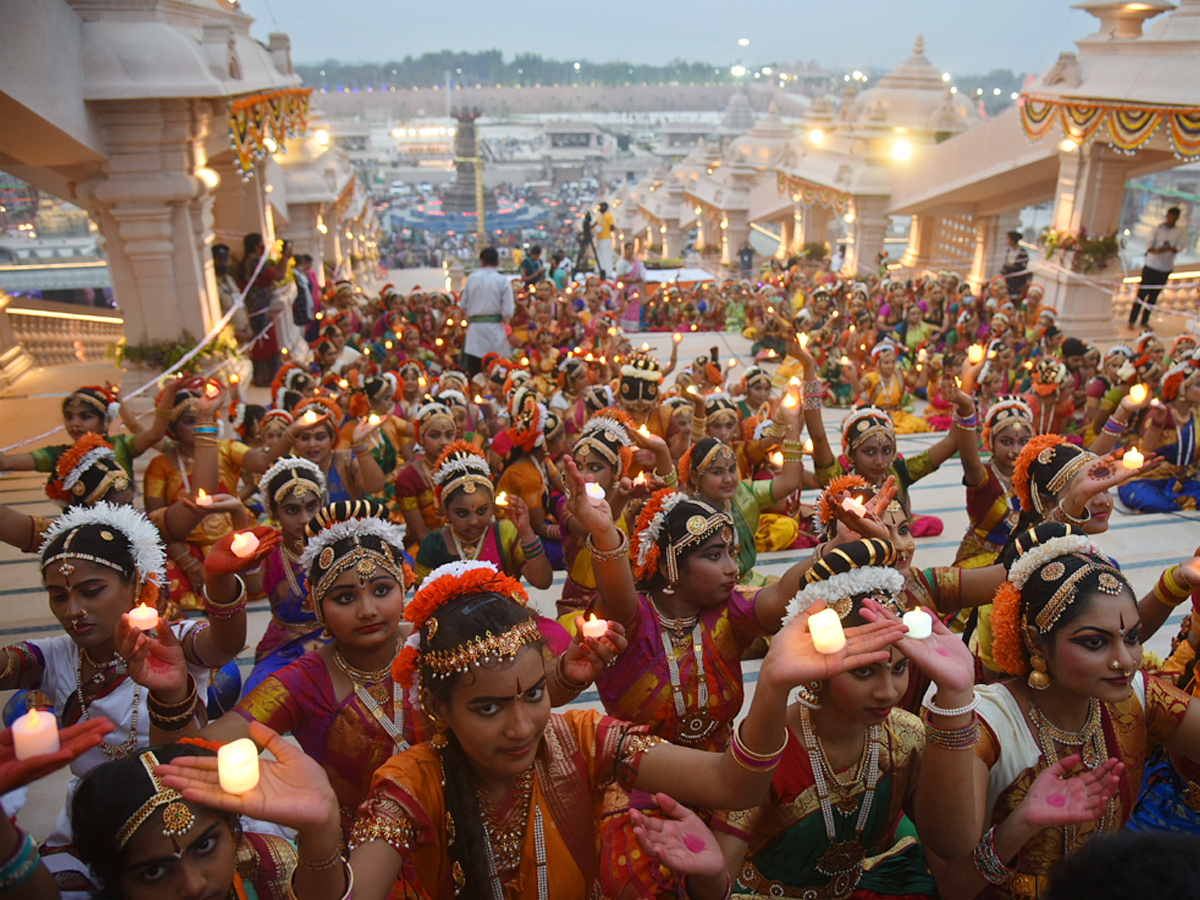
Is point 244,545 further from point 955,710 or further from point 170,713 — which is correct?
point 955,710

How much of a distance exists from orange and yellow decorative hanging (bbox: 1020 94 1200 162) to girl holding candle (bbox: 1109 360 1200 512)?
4842 mm

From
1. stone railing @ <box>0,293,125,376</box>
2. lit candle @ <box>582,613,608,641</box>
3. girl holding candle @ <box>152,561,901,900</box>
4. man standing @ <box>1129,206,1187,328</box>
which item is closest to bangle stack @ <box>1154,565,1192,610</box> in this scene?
girl holding candle @ <box>152,561,901,900</box>

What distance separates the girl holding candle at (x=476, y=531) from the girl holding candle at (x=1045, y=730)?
1703 millimetres

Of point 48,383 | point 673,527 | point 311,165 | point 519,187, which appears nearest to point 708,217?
point 311,165

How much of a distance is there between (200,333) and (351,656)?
4.96 metres

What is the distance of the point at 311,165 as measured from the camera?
38.5 feet

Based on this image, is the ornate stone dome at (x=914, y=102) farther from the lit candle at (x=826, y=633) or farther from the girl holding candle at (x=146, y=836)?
the girl holding candle at (x=146, y=836)

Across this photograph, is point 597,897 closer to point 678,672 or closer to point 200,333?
point 678,672

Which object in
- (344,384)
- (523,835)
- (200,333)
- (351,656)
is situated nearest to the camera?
(523,835)

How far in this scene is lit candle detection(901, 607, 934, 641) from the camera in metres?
1.70

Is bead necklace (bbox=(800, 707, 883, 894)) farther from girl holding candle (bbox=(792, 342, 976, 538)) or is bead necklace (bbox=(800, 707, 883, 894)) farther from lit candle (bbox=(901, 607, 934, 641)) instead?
girl holding candle (bbox=(792, 342, 976, 538))

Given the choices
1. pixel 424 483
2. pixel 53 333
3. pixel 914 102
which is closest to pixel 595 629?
pixel 424 483

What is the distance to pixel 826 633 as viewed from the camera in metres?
1.50

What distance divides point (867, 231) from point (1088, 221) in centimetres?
483
